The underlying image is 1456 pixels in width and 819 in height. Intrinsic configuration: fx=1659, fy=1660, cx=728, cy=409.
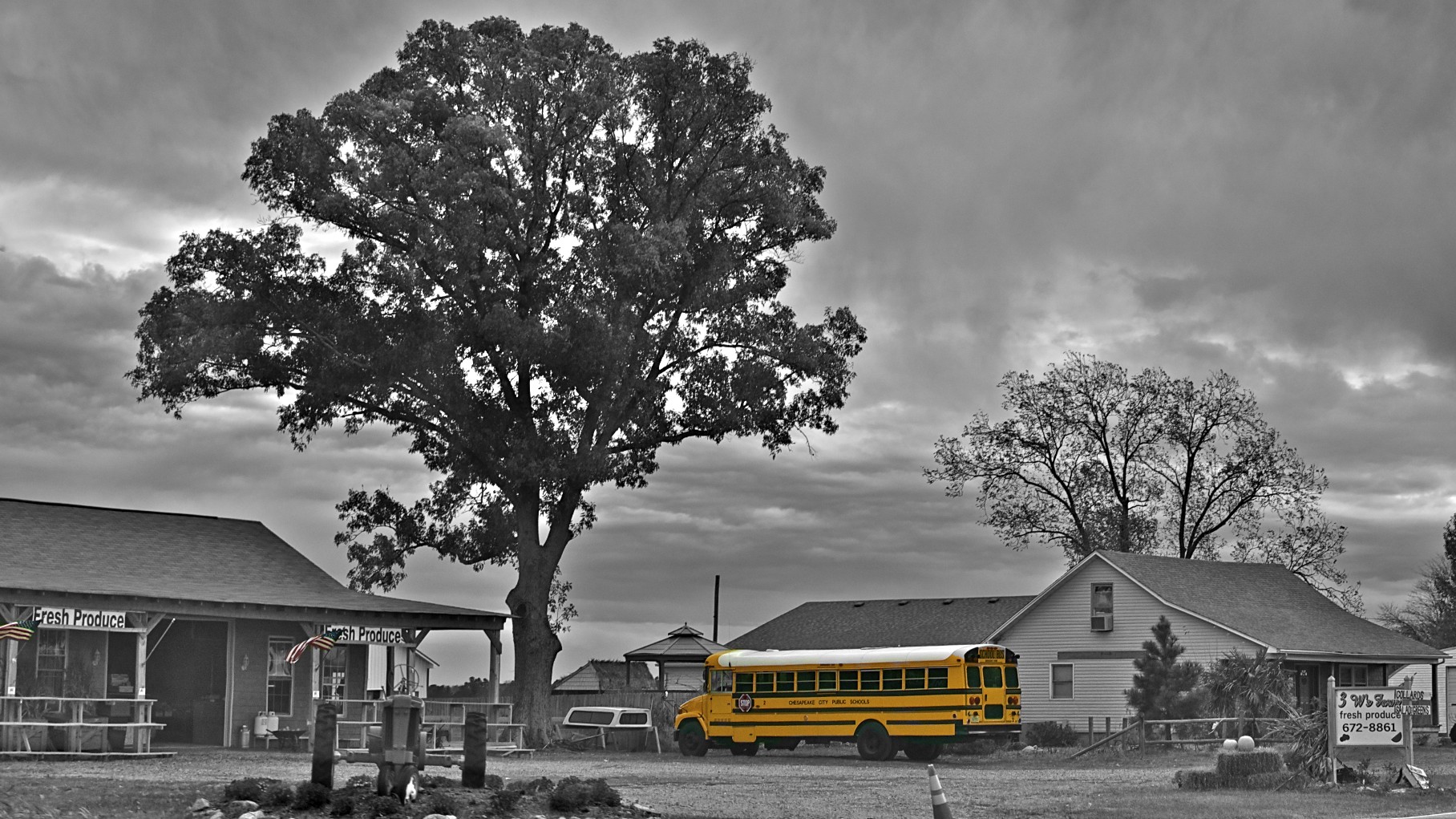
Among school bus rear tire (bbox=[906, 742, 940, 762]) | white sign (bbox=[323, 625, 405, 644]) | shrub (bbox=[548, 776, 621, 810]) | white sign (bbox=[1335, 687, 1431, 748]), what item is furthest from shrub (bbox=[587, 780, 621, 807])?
school bus rear tire (bbox=[906, 742, 940, 762])

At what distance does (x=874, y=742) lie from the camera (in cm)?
4044

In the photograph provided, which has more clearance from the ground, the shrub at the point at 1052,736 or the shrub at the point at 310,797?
the shrub at the point at 310,797

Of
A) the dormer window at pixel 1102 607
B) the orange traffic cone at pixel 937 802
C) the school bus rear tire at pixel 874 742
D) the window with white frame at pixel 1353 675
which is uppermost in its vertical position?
the dormer window at pixel 1102 607

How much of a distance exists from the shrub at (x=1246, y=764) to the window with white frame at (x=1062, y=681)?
27697 millimetres

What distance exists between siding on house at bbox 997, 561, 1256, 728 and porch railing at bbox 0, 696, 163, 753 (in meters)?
29.9

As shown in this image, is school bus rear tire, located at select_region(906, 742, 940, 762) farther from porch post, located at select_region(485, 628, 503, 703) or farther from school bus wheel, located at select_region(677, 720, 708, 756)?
porch post, located at select_region(485, 628, 503, 703)

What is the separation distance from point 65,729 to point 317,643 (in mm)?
7162

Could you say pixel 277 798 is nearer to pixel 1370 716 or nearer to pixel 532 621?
pixel 1370 716

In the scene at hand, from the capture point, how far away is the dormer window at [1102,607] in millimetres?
53531

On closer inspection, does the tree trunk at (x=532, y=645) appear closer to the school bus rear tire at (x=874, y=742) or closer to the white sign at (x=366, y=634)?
the white sign at (x=366, y=634)

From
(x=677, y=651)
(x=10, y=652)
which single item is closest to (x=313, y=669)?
(x=10, y=652)

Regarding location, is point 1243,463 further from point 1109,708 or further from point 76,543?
point 76,543

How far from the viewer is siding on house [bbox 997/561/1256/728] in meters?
51.7

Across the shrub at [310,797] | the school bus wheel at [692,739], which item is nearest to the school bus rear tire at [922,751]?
the school bus wheel at [692,739]
